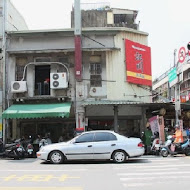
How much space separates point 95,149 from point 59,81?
22.2 feet

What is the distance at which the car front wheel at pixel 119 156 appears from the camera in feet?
42.8

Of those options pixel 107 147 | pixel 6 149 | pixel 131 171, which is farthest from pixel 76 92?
pixel 131 171

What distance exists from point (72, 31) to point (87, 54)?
5.56 ft

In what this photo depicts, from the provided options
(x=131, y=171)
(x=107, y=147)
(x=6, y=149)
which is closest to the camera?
(x=131, y=171)

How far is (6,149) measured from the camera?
52.7 ft

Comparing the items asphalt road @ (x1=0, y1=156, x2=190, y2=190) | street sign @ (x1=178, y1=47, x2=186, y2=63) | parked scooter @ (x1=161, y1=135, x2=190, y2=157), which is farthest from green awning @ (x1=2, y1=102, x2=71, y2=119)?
street sign @ (x1=178, y1=47, x2=186, y2=63)

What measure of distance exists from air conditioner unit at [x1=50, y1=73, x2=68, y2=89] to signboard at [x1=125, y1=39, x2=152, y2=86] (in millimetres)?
3945

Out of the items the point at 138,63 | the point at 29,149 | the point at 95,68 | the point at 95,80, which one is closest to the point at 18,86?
the point at 29,149

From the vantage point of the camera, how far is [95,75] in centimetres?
1923

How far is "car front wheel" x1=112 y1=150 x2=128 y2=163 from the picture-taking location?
13039mm

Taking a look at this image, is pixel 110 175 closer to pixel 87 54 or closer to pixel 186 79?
pixel 87 54

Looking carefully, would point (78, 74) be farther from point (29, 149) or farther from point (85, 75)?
point (29, 149)

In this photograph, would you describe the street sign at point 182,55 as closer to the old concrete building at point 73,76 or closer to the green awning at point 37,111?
the old concrete building at point 73,76

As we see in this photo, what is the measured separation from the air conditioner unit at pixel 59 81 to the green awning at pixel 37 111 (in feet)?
3.67
